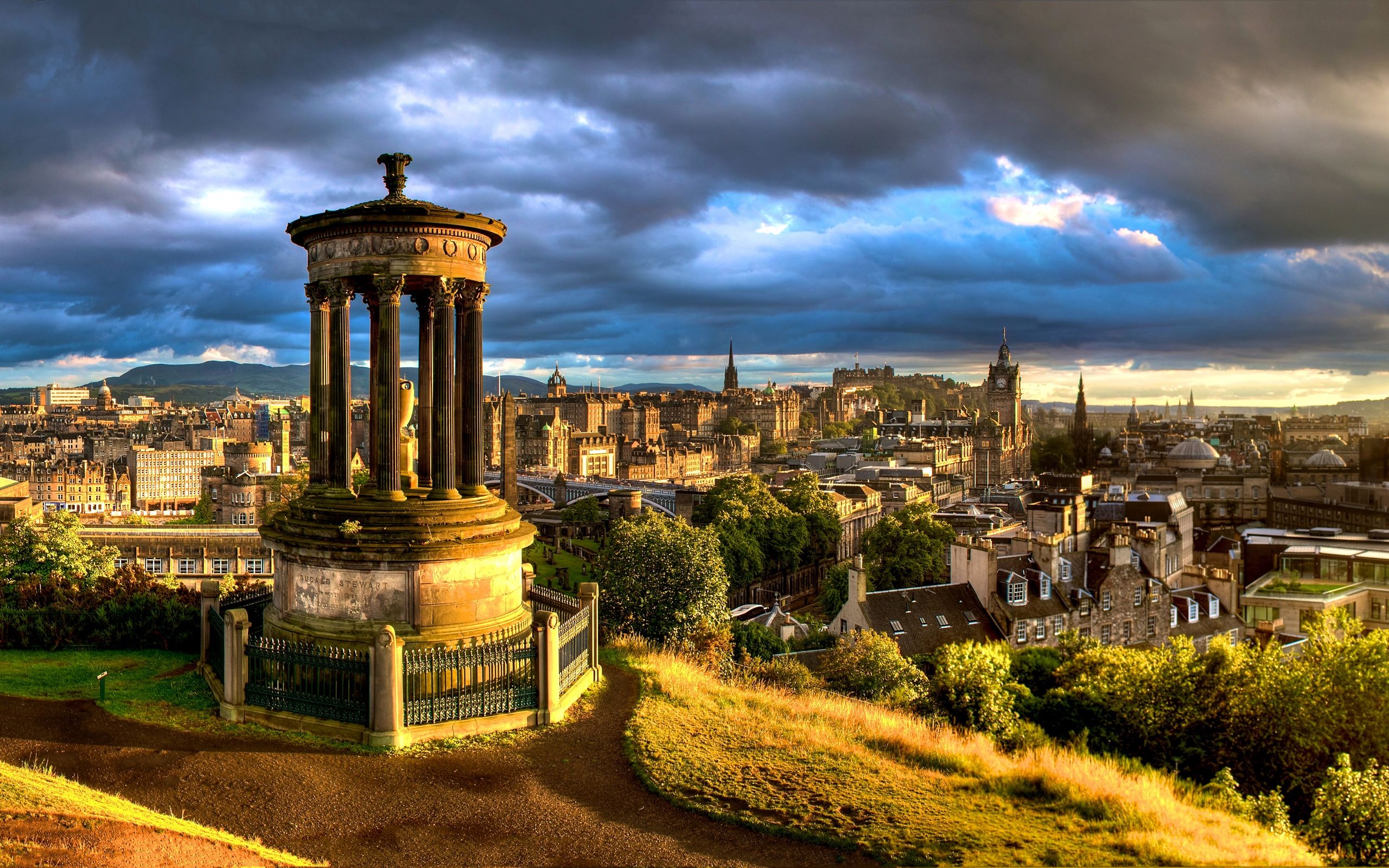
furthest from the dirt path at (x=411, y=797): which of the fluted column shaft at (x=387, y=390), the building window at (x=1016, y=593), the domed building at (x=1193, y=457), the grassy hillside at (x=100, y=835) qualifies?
the domed building at (x=1193, y=457)

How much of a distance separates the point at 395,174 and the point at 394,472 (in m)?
5.18

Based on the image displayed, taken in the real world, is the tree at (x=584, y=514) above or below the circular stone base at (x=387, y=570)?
below

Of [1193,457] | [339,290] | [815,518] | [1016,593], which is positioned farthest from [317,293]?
[1193,457]

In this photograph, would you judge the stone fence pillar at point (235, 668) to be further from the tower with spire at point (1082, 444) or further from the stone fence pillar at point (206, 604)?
the tower with spire at point (1082, 444)

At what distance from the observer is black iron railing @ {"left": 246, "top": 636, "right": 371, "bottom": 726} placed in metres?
14.1

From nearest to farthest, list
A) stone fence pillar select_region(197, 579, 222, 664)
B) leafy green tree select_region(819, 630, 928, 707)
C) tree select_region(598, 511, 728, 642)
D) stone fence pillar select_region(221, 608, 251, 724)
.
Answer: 1. stone fence pillar select_region(221, 608, 251, 724)
2. stone fence pillar select_region(197, 579, 222, 664)
3. leafy green tree select_region(819, 630, 928, 707)
4. tree select_region(598, 511, 728, 642)

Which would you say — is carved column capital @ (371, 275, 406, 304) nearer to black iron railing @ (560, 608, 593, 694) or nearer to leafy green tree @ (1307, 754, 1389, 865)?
black iron railing @ (560, 608, 593, 694)

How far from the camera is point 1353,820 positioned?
1516 centimetres

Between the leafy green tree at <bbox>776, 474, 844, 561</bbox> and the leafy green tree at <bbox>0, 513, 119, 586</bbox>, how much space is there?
49238 mm

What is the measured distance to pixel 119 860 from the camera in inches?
352

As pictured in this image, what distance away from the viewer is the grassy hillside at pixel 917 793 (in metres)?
11.3

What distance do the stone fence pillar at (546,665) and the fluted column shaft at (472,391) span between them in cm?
326

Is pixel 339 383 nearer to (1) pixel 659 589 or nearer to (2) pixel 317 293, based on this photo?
(2) pixel 317 293

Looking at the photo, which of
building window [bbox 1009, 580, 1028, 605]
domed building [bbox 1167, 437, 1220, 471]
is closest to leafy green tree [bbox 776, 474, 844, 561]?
building window [bbox 1009, 580, 1028, 605]
